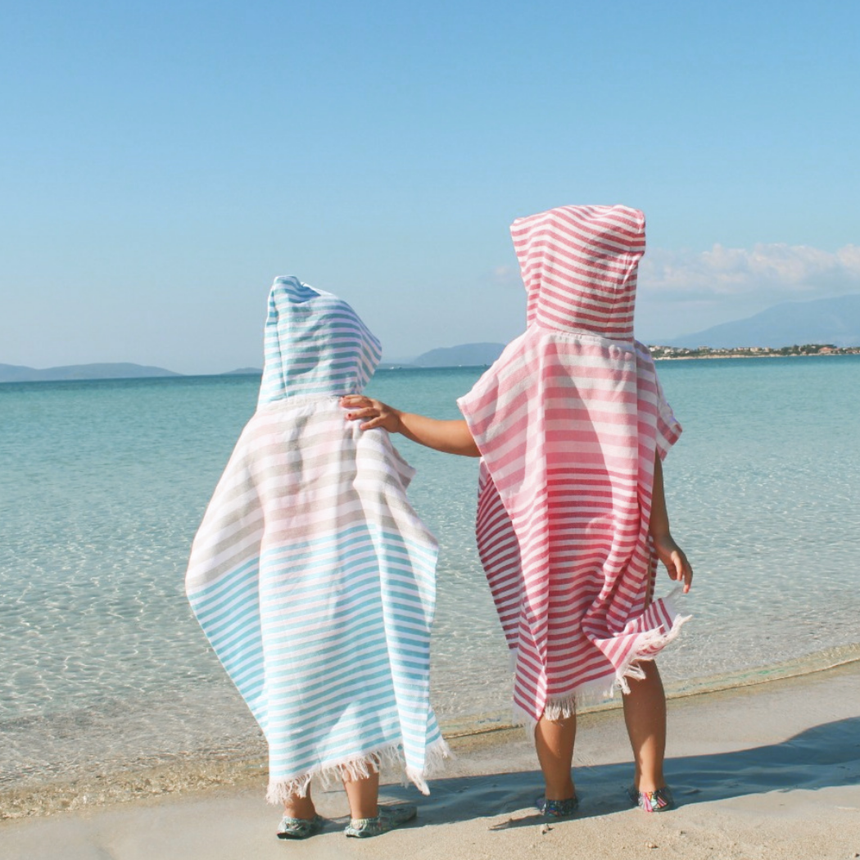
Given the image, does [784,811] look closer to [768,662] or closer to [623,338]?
[623,338]

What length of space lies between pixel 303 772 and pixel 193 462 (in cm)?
1201

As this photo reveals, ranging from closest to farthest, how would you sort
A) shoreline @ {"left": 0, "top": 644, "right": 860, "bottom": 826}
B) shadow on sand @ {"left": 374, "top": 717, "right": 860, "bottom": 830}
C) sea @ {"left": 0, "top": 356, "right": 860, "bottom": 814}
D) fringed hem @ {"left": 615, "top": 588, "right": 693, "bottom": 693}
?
fringed hem @ {"left": 615, "top": 588, "right": 693, "bottom": 693}
shadow on sand @ {"left": 374, "top": 717, "right": 860, "bottom": 830}
shoreline @ {"left": 0, "top": 644, "right": 860, "bottom": 826}
sea @ {"left": 0, "top": 356, "right": 860, "bottom": 814}

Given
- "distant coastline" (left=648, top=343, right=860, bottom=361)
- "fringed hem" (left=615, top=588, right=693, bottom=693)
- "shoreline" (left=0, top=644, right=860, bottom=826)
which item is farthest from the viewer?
"distant coastline" (left=648, top=343, right=860, bottom=361)

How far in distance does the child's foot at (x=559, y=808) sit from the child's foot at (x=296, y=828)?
654 mm

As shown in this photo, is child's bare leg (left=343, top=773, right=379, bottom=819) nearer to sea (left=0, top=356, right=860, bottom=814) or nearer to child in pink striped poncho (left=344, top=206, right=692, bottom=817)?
child in pink striped poncho (left=344, top=206, right=692, bottom=817)

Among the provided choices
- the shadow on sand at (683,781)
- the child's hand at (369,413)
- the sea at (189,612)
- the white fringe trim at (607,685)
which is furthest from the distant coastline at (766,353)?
the child's hand at (369,413)

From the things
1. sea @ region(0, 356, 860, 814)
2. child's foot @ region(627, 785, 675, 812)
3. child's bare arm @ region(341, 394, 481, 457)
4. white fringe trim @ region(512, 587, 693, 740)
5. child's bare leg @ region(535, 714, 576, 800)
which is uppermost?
child's bare arm @ region(341, 394, 481, 457)

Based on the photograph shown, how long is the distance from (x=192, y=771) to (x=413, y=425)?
1.67 m

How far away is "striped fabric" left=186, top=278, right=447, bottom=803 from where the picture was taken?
8.63ft

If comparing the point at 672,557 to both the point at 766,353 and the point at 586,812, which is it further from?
the point at 766,353

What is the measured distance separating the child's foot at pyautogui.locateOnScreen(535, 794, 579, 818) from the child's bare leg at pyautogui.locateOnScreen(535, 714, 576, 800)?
1 centimetres

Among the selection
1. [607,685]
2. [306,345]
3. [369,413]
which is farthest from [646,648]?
[306,345]

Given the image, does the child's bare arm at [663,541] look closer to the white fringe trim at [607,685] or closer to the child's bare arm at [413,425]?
the white fringe trim at [607,685]

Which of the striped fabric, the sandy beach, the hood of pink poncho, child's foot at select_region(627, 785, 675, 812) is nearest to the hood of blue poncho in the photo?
the striped fabric
